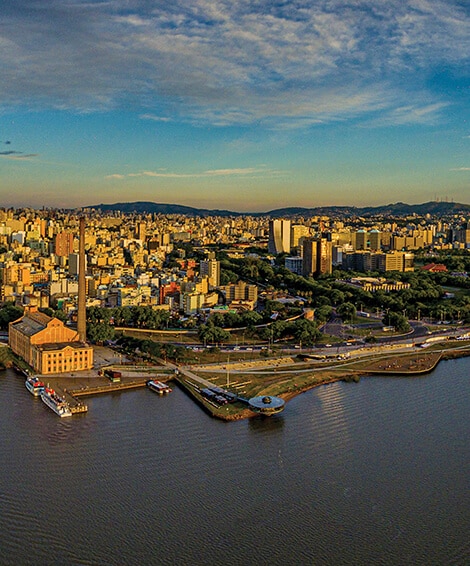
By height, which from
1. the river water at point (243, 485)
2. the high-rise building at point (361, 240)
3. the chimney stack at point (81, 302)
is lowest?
the river water at point (243, 485)

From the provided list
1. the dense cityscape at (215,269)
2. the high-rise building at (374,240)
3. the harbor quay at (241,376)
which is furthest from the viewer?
the high-rise building at (374,240)

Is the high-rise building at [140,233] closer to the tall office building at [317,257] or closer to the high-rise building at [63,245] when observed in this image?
the high-rise building at [63,245]

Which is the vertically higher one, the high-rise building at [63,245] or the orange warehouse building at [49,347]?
the high-rise building at [63,245]

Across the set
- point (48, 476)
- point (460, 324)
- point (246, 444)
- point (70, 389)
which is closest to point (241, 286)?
point (460, 324)

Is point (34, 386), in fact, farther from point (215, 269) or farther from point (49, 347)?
point (215, 269)

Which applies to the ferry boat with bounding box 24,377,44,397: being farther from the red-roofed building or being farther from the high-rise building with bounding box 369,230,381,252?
the high-rise building with bounding box 369,230,381,252

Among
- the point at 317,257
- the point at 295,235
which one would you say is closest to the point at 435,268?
the point at 317,257

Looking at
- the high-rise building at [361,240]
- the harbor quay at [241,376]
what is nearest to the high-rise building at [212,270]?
the harbor quay at [241,376]
